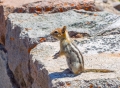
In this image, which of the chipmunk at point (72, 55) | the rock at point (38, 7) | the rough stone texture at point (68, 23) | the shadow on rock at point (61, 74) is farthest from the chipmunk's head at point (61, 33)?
the rock at point (38, 7)

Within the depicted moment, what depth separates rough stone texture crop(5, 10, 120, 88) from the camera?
3.19 metres

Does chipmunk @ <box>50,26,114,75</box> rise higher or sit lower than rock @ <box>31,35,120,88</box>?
higher

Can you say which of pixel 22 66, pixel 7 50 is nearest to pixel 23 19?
pixel 7 50

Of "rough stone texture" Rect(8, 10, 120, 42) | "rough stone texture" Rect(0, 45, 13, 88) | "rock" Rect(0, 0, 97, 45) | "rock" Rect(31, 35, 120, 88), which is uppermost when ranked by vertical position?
→ "rock" Rect(0, 0, 97, 45)

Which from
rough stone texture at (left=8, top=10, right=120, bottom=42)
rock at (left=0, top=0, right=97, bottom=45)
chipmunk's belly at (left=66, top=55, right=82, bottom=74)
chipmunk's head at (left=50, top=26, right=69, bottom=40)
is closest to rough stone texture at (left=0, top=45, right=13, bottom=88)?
rock at (left=0, top=0, right=97, bottom=45)

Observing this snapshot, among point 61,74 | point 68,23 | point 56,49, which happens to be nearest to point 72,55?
point 61,74

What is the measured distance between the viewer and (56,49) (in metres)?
3.93

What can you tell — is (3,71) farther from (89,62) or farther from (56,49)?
(89,62)

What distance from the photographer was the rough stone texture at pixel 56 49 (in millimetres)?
3191

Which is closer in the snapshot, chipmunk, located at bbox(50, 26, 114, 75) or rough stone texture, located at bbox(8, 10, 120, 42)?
Result: chipmunk, located at bbox(50, 26, 114, 75)

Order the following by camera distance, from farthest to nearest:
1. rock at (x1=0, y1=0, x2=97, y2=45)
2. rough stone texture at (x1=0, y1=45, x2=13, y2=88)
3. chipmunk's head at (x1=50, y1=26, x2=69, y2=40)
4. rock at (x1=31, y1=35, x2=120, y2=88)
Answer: rock at (x1=0, y1=0, x2=97, y2=45)
rough stone texture at (x1=0, y1=45, x2=13, y2=88)
chipmunk's head at (x1=50, y1=26, x2=69, y2=40)
rock at (x1=31, y1=35, x2=120, y2=88)

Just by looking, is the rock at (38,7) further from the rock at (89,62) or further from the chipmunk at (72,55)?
the chipmunk at (72,55)

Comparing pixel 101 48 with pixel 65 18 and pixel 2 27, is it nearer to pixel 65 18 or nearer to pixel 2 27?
pixel 65 18

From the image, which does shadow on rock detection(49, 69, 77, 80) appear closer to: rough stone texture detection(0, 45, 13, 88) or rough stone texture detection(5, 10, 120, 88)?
rough stone texture detection(5, 10, 120, 88)
